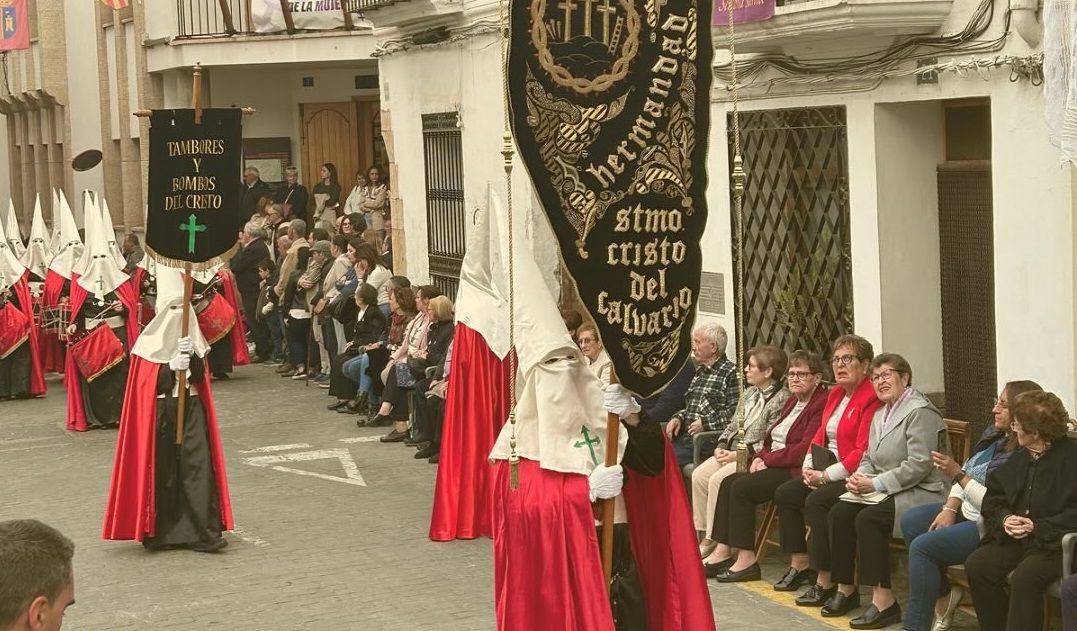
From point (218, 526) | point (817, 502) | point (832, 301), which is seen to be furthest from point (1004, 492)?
point (218, 526)

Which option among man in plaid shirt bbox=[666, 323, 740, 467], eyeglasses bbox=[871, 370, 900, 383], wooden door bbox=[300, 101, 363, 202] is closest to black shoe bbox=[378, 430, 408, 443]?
man in plaid shirt bbox=[666, 323, 740, 467]

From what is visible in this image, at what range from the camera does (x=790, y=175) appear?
13180 mm

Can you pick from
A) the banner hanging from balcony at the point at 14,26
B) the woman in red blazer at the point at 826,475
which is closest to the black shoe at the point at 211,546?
the woman in red blazer at the point at 826,475

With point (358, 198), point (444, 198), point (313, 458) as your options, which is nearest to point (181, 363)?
point (313, 458)

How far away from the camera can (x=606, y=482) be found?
7453mm

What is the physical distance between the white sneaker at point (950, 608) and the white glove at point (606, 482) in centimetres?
A: 233

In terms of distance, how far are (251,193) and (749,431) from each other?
55.7 feet

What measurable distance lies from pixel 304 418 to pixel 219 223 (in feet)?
18.6

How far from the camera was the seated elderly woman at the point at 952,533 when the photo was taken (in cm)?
877

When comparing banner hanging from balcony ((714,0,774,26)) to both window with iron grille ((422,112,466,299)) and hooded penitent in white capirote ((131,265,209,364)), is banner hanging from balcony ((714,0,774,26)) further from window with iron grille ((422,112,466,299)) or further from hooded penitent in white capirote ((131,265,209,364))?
window with iron grille ((422,112,466,299))

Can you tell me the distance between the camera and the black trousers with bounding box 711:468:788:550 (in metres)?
10.3

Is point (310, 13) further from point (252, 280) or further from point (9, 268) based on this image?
point (9, 268)

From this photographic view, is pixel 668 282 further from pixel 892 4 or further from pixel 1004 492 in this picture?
pixel 892 4

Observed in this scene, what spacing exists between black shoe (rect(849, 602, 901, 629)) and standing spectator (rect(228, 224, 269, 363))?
13.8 metres
